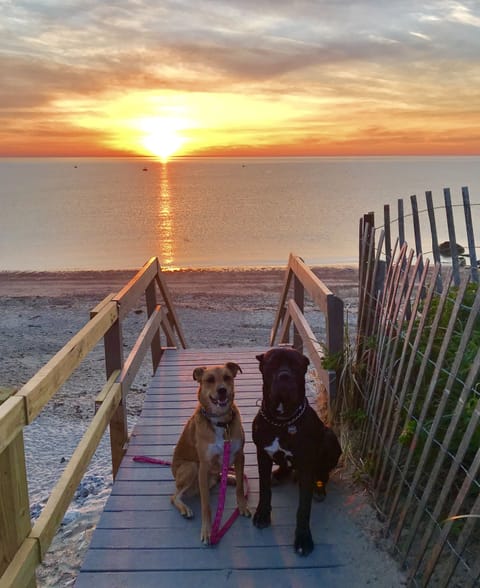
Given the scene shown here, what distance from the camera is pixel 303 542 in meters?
3.33

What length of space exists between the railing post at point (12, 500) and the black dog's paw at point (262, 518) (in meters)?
1.56

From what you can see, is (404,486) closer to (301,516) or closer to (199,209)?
(301,516)

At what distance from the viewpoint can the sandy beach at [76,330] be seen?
14.7ft

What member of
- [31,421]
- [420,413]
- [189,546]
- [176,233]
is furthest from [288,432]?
[176,233]

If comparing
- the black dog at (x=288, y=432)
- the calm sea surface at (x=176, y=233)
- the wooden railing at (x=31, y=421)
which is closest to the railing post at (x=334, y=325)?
the black dog at (x=288, y=432)

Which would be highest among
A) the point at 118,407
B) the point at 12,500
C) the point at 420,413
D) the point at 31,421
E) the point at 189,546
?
the point at 31,421

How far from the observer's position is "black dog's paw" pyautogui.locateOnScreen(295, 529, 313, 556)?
3.31 meters

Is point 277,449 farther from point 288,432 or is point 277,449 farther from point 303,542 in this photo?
point 303,542

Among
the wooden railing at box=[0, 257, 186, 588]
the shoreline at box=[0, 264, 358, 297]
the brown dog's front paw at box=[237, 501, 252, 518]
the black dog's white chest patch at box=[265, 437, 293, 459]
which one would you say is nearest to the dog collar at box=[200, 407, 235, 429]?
the black dog's white chest patch at box=[265, 437, 293, 459]

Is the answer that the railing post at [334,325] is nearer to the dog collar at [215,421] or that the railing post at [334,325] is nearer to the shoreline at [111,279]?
the dog collar at [215,421]

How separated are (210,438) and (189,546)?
25.2 inches

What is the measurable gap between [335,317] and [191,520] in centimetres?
176

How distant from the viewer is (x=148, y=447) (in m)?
4.74

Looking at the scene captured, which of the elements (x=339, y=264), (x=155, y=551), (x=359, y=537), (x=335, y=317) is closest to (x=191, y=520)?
(x=155, y=551)
